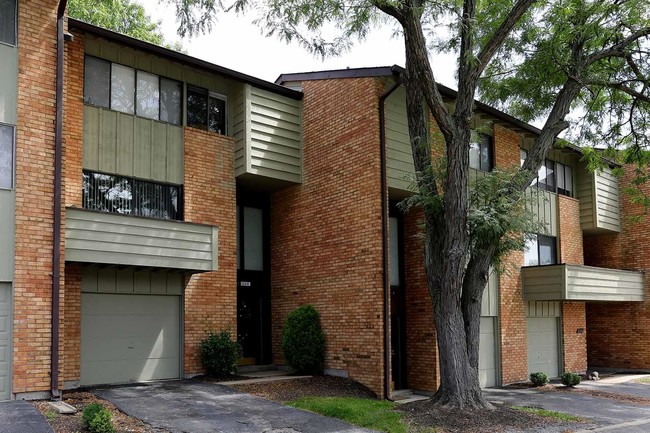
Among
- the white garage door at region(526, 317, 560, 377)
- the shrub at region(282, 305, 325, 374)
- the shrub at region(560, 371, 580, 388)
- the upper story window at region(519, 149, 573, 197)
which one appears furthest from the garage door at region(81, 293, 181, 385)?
the upper story window at region(519, 149, 573, 197)

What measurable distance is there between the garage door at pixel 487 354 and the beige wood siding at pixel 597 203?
679cm

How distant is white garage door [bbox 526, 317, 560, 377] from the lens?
19.5 metres

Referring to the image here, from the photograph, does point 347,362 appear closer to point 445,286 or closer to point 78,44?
point 445,286

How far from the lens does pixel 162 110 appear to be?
15094 mm

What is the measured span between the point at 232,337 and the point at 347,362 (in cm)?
280

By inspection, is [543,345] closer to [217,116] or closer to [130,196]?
[217,116]

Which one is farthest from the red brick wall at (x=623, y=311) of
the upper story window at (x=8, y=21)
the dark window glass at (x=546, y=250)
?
the upper story window at (x=8, y=21)

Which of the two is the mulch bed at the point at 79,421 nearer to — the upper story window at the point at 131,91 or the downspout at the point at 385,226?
the downspout at the point at 385,226

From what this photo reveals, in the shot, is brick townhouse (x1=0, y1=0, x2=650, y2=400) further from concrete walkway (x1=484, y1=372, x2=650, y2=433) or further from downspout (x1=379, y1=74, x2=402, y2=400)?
concrete walkway (x1=484, y1=372, x2=650, y2=433)

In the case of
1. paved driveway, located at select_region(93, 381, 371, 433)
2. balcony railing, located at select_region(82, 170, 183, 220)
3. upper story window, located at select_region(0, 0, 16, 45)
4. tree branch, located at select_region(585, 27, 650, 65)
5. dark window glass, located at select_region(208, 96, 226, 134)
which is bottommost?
paved driveway, located at select_region(93, 381, 371, 433)

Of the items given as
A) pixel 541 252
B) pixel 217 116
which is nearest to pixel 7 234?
pixel 217 116

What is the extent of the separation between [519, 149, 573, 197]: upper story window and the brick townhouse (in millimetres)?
2156

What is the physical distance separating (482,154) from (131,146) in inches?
386

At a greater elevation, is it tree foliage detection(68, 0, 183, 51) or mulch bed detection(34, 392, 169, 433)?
tree foliage detection(68, 0, 183, 51)
